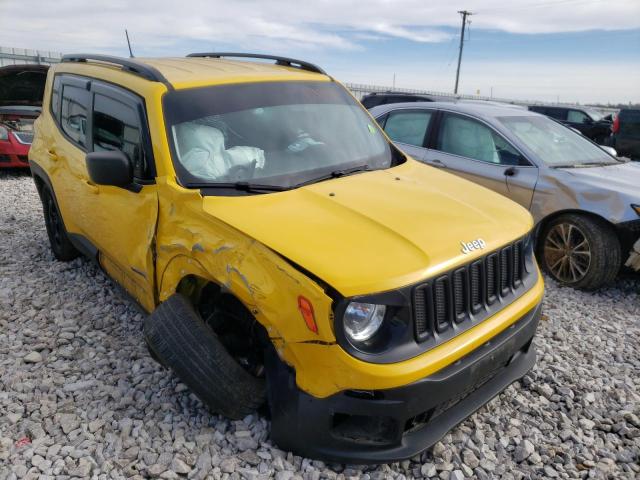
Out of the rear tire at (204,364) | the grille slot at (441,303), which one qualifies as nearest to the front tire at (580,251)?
the grille slot at (441,303)

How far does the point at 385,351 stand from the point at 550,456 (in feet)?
4.28

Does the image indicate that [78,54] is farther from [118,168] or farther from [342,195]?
[342,195]

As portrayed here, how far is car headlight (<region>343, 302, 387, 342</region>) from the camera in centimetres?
207

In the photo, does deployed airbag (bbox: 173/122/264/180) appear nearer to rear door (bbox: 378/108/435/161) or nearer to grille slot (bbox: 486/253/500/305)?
grille slot (bbox: 486/253/500/305)

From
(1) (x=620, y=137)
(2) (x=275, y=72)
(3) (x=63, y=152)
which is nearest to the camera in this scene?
(2) (x=275, y=72)

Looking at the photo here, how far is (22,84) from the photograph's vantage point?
8.34m

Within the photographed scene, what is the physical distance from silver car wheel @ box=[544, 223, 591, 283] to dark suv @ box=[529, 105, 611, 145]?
1304cm

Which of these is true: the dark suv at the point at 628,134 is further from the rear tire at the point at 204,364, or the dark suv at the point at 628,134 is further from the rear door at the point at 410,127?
the rear tire at the point at 204,364

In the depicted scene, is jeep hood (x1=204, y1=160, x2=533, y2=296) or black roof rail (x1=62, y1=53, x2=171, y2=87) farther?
black roof rail (x1=62, y1=53, x2=171, y2=87)

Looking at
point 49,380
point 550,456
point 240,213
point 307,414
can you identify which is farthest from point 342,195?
point 49,380

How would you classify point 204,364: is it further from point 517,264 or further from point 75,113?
point 75,113

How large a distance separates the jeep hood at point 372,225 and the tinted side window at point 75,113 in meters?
1.86

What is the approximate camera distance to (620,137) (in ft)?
40.9

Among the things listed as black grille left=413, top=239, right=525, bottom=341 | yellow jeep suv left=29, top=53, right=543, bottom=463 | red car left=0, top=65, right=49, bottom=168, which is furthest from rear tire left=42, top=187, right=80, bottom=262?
red car left=0, top=65, right=49, bottom=168
